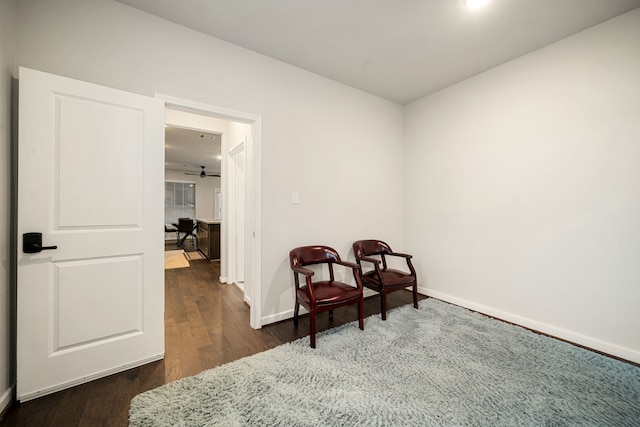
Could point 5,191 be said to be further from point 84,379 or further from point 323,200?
point 323,200

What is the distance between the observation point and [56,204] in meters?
1.61

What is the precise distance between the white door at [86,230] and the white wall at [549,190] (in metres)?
3.30

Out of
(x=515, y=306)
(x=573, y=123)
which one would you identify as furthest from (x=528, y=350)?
(x=573, y=123)

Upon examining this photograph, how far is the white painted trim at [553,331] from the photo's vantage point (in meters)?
2.00

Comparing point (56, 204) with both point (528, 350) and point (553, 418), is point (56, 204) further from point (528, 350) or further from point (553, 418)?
point (528, 350)

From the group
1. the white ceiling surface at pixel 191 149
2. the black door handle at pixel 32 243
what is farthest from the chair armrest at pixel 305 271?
the white ceiling surface at pixel 191 149

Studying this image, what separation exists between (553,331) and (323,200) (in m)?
2.66

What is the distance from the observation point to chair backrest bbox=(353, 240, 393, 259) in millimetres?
3079

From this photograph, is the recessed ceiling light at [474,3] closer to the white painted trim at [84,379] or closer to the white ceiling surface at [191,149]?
the white painted trim at [84,379]

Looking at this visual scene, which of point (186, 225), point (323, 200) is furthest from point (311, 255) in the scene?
point (186, 225)

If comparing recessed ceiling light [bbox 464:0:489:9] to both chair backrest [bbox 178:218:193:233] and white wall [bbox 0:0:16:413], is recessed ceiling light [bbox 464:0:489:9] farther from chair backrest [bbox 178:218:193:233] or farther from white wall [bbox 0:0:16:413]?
chair backrest [bbox 178:218:193:233]

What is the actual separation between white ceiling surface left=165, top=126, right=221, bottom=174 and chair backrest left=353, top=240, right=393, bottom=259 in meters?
3.26

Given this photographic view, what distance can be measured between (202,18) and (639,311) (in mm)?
4321

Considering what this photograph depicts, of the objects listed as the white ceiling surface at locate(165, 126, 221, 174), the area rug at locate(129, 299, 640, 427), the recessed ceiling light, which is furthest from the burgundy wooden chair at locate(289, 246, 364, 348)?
the white ceiling surface at locate(165, 126, 221, 174)
